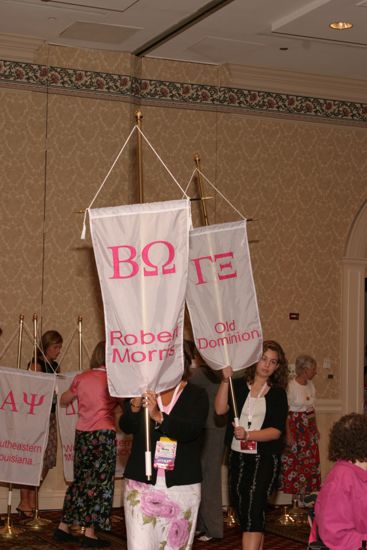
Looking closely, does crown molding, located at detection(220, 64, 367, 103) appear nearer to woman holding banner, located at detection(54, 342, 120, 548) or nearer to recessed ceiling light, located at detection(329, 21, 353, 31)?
recessed ceiling light, located at detection(329, 21, 353, 31)

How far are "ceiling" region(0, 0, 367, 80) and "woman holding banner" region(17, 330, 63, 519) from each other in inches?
101

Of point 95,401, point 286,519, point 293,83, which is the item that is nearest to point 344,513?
point 95,401

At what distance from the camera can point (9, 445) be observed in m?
7.68

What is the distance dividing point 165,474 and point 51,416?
3796 mm

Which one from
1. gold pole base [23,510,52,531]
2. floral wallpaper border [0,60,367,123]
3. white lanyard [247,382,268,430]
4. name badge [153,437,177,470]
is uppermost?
floral wallpaper border [0,60,367,123]

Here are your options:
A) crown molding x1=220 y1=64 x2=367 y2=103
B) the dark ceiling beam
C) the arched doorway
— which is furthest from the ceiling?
the arched doorway

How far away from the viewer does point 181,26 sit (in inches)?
333

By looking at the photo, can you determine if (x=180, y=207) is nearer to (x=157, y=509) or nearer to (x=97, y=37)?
(x=157, y=509)

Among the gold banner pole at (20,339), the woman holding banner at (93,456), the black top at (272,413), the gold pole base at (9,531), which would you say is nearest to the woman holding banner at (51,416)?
the gold banner pole at (20,339)

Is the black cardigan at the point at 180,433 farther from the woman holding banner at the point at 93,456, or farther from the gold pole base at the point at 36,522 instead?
the gold pole base at the point at 36,522

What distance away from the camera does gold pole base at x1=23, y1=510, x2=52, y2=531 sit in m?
7.92

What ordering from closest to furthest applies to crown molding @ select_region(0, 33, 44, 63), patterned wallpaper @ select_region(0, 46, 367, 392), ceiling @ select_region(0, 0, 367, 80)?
1. ceiling @ select_region(0, 0, 367, 80)
2. crown molding @ select_region(0, 33, 44, 63)
3. patterned wallpaper @ select_region(0, 46, 367, 392)

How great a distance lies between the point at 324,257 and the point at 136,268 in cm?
543

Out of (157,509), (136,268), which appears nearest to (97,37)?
(136,268)
